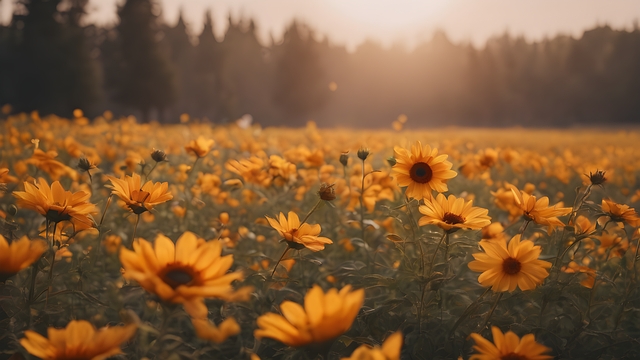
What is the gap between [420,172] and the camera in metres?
1.12

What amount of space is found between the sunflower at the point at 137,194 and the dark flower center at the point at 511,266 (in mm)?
831

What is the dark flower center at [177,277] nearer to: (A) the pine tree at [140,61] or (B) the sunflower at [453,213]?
(B) the sunflower at [453,213]

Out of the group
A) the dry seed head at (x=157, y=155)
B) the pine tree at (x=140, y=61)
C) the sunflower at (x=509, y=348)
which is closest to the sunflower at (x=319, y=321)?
the sunflower at (x=509, y=348)

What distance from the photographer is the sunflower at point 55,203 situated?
85cm

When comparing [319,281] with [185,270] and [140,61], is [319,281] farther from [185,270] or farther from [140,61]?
[140,61]

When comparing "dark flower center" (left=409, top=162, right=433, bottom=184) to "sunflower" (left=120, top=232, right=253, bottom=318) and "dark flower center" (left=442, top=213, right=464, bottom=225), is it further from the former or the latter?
"sunflower" (left=120, top=232, right=253, bottom=318)

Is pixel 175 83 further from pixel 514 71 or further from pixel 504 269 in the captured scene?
pixel 514 71

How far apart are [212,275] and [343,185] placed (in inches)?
54.6

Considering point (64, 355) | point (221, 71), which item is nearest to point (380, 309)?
point (64, 355)

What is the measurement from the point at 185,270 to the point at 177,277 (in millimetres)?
27

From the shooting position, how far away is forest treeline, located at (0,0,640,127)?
674 inches

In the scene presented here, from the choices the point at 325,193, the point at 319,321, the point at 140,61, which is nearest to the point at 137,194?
the point at 325,193

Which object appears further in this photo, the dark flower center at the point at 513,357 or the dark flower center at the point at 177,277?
the dark flower center at the point at 513,357

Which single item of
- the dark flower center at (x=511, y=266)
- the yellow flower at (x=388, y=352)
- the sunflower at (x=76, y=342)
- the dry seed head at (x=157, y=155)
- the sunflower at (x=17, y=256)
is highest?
the dry seed head at (x=157, y=155)
